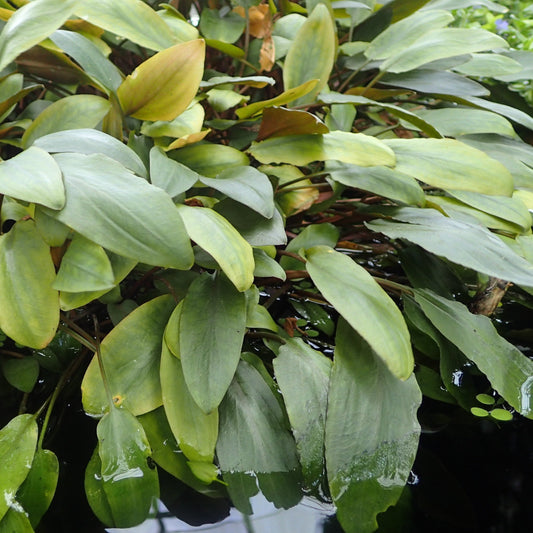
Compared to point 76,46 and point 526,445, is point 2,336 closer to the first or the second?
point 76,46

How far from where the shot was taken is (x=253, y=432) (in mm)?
665

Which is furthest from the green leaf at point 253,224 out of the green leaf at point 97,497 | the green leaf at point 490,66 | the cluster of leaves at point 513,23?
the cluster of leaves at point 513,23

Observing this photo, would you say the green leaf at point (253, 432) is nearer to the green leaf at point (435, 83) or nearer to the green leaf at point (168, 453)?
the green leaf at point (168, 453)

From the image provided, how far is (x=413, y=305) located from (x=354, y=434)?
0.77 ft

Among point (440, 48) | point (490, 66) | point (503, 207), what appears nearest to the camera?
point (503, 207)

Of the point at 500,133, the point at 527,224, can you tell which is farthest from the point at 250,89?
the point at 527,224

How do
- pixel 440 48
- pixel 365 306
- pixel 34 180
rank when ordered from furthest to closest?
1. pixel 440 48
2. pixel 365 306
3. pixel 34 180

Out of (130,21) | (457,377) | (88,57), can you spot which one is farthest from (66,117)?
(457,377)

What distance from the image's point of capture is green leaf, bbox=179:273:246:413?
0.59 metres

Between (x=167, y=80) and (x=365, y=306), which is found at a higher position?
(x=167, y=80)

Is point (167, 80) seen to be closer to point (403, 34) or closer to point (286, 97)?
point (286, 97)

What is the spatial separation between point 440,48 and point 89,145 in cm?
68

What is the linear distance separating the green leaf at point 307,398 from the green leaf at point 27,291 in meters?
0.27

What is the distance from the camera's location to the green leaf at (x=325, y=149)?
755 millimetres
